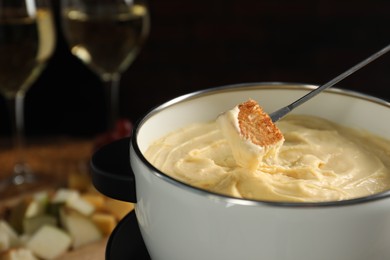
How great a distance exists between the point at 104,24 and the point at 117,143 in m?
0.88

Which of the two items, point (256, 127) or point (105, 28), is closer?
point (256, 127)

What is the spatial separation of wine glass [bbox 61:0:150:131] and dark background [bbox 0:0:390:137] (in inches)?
15.2

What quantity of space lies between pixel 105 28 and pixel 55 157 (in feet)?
1.31

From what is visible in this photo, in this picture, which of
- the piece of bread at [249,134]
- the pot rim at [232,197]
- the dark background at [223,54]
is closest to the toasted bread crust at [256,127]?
the piece of bread at [249,134]

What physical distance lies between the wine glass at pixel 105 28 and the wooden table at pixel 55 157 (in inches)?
9.8

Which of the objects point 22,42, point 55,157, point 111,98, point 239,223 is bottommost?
point 55,157

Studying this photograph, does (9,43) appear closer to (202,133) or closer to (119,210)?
(119,210)

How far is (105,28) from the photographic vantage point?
5.68 feet

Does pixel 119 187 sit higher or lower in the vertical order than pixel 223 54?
higher

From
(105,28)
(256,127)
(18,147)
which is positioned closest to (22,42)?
(105,28)

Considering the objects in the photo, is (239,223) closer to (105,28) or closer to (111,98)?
(105,28)

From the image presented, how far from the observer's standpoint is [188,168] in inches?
32.2

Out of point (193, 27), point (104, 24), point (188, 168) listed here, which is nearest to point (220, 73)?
point (193, 27)

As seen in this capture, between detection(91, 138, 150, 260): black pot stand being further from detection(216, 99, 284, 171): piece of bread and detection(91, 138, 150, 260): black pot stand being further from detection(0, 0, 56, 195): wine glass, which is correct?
detection(0, 0, 56, 195): wine glass
